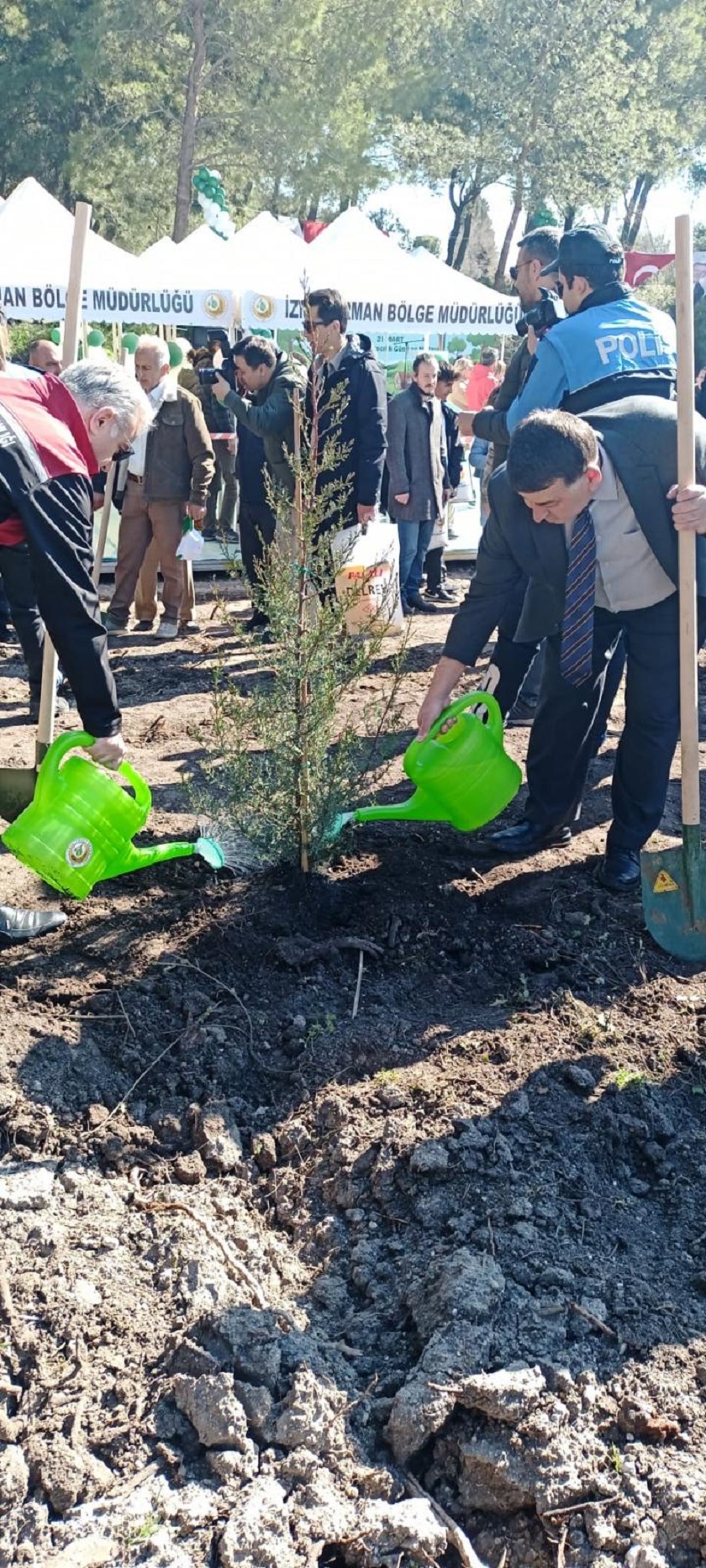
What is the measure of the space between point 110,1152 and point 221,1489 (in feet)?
3.09

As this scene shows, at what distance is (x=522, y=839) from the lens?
4.60 meters

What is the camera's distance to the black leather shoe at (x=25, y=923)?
3.80 meters

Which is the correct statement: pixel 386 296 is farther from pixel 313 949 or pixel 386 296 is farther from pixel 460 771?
pixel 313 949

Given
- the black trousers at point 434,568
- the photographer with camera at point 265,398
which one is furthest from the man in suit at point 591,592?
the black trousers at point 434,568

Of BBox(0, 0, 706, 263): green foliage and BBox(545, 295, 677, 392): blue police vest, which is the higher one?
BBox(0, 0, 706, 263): green foliage

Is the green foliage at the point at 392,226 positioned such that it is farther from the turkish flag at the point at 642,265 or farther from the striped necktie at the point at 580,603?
the striped necktie at the point at 580,603

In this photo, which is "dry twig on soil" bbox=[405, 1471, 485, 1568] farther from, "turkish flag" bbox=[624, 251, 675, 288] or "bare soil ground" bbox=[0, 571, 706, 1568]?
"turkish flag" bbox=[624, 251, 675, 288]

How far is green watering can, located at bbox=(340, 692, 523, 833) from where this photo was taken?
159 inches

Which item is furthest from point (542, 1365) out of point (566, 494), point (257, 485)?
point (257, 485)

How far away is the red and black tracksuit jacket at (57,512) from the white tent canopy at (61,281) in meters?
7.72

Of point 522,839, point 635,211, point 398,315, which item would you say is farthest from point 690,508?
point 635,211

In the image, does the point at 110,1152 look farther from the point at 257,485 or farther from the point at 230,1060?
the point at 257,485

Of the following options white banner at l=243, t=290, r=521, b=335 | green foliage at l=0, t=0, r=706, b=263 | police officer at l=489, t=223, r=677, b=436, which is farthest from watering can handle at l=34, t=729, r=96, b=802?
green foliage at l=0, t=0, r=706, b=263

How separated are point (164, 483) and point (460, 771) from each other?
463 centimetres
